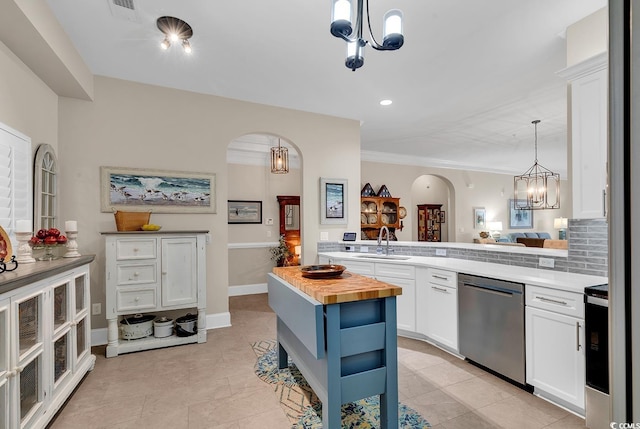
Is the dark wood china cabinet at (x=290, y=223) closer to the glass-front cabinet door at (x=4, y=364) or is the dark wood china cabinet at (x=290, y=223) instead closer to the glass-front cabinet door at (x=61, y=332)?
the glass-front cabinet door at (x=61, y=332)

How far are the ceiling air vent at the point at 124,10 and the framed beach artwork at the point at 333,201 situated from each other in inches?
109

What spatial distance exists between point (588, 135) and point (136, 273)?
4.17m

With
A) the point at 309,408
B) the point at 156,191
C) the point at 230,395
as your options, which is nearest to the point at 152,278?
the point at 156,191

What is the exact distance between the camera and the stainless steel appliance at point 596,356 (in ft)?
5.97

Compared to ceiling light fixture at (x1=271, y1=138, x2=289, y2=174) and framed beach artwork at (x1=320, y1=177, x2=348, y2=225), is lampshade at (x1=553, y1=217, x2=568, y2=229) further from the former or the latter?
ceiling light fixture at (x1=271, y1=138, x2=289, y2=174)

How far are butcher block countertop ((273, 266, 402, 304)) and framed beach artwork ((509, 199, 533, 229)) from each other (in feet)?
30.4

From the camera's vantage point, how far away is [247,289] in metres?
5.66

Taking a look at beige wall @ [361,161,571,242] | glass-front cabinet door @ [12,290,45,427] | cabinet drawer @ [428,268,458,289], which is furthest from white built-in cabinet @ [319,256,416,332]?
beige wall @ [361,161,571,242]

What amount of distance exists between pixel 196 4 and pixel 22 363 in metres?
2.57

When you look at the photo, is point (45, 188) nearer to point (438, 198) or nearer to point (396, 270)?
point (396, 270)

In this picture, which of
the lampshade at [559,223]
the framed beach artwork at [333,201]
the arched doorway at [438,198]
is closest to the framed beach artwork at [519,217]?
the lampshade at [559,223]

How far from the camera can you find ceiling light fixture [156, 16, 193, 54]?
247 cm

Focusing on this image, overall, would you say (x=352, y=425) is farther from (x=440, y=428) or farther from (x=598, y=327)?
(x=598, y=327)

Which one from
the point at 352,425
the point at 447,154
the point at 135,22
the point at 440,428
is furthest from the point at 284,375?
the point at 447,154
